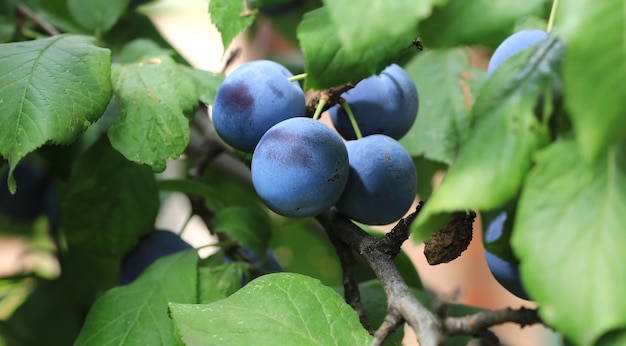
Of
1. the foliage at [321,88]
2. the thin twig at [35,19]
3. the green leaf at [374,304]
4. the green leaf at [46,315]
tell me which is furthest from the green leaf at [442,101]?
the green leaf at [46,315]

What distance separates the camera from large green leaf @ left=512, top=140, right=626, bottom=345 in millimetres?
258

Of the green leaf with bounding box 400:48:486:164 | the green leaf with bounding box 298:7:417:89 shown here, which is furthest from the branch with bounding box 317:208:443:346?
the green leaf with bounding box 400:48:486:164

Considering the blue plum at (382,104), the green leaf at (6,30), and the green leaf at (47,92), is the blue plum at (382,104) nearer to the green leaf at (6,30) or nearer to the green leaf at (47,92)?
the green leaf at (47,92)

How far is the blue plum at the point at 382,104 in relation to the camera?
52cm

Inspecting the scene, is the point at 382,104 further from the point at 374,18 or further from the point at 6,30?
the point at 6,30

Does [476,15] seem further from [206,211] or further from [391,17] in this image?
[206,211]

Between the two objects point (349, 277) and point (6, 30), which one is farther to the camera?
point (6, 30)

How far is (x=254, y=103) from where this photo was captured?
48 centimetres

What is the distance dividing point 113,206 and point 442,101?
0.35 m

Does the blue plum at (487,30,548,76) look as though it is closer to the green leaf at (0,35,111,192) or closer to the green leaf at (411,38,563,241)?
the green leaf at (411,38,563,241)

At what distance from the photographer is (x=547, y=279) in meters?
0.27

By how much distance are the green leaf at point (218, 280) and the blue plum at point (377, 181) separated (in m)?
0.12

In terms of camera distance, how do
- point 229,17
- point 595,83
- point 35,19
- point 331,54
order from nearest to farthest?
point 595,83 → point 331,54 → point 229,17 → point 35,19

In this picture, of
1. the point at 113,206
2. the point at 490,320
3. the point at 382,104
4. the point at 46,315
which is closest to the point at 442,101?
the point at 382,104
